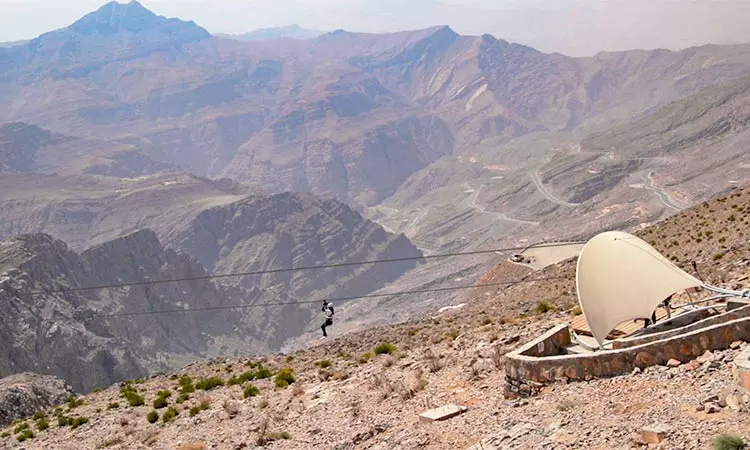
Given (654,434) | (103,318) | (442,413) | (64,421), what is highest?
(654,434)

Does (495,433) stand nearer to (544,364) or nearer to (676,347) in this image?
(544,364)

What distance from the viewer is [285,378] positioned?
25891 millimetres

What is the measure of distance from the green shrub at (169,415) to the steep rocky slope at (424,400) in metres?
0.04

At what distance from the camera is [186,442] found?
832 inches

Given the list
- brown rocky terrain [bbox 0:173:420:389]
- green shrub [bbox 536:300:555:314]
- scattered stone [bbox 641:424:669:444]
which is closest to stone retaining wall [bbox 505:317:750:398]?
scattered stone [bbox 641:424:669:444]

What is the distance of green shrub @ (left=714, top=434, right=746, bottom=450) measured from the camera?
10.6m

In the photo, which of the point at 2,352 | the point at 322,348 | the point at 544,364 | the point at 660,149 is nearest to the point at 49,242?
the point at 2,352

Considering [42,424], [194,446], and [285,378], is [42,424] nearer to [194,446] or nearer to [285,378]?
[285,378]

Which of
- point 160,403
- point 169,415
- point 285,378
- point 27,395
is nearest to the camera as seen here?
point 169,415

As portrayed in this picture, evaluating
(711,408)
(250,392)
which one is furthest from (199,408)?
(711,408)

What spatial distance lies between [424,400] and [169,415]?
9.21 m

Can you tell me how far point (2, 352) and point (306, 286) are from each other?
11518cm

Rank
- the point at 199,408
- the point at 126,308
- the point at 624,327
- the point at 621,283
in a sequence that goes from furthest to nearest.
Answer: the point at 126,308
the point at 199,408
the point at 624,327
the point at 621,283

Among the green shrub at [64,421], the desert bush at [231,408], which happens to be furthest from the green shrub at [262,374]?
the green shrub at [64,421]
